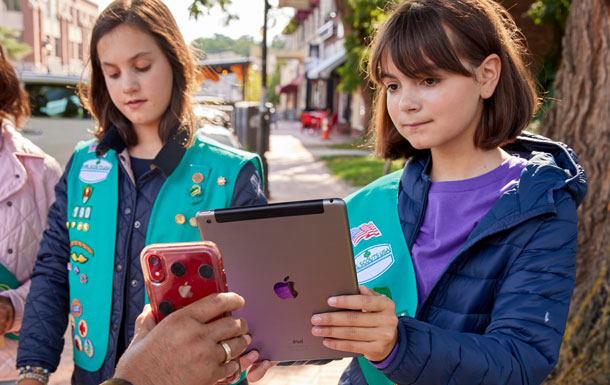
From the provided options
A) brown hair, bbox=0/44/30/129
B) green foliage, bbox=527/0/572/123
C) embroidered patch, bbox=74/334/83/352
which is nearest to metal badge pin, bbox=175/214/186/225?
embroidered patch, bbox=74/334/83/352

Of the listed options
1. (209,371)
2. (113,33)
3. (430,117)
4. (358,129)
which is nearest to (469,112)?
(430,117)

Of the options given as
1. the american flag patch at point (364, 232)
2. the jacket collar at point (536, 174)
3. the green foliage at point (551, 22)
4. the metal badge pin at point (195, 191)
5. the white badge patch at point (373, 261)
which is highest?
the green foliage at point (551, 22)

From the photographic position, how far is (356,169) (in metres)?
12.9

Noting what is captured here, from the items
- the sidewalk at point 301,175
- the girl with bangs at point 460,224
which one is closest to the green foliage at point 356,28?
the sidewalk at point 301,175

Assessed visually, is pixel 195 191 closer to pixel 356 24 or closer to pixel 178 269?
pixel 178 269

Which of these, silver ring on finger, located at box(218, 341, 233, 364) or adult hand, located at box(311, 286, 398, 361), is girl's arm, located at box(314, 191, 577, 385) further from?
silver ring on finger, located at box(218, 341, 233, 364)

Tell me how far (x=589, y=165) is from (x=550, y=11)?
4.62 metres

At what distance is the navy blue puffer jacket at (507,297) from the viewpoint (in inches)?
49.6

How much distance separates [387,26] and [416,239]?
0.64 meters

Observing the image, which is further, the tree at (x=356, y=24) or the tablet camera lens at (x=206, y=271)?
the tree at (x=356, y=24)

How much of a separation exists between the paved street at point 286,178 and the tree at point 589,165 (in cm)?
185

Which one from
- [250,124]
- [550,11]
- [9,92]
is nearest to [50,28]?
[250,124]

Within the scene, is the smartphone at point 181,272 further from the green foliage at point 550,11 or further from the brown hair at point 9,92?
the green foliage at point 550,11

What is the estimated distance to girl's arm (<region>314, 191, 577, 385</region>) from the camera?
1254mm
